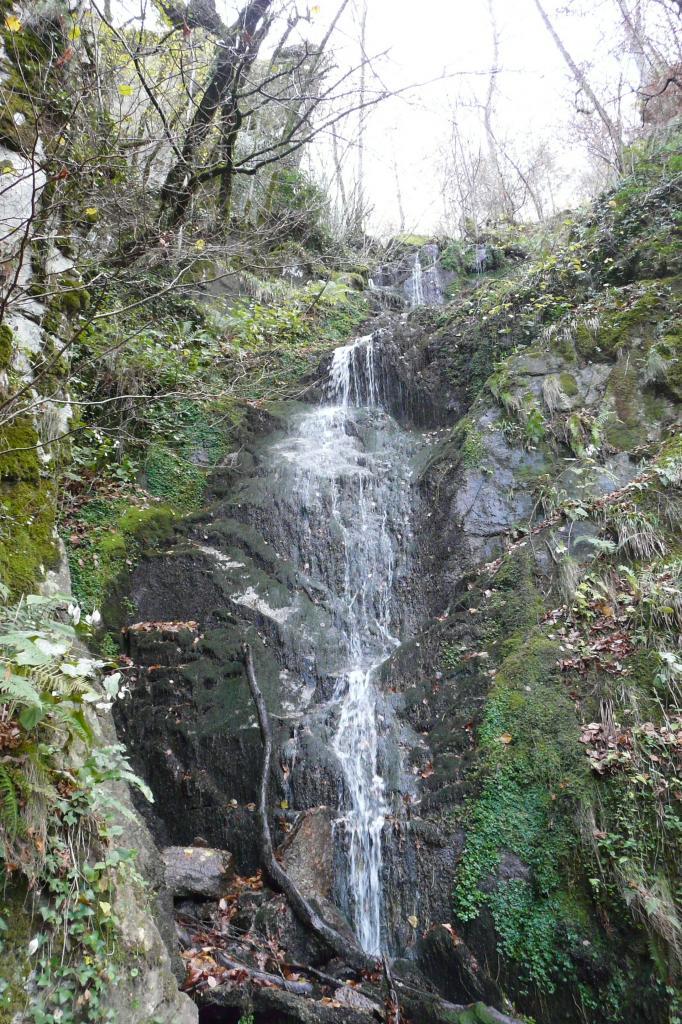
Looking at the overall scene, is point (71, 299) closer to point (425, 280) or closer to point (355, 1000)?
point (355, 1000)

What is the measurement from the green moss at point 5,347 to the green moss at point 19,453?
1.41 feet

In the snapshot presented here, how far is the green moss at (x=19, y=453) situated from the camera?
436cm

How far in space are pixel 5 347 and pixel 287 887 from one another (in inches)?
200

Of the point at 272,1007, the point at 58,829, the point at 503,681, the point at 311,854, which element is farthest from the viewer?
the point at 503,681

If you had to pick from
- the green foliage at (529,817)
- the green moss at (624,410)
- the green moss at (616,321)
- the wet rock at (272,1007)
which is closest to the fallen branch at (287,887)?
the wet rock at (272,1007)

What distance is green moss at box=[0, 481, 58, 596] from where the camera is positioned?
4.05 meters

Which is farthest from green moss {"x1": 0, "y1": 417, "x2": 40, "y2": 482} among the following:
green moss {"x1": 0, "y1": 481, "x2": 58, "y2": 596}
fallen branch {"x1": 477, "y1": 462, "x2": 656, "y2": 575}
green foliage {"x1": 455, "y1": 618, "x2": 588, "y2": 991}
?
fallen branch {"x1": 477, "y1": 462, "x2": 656, "y2": 575}

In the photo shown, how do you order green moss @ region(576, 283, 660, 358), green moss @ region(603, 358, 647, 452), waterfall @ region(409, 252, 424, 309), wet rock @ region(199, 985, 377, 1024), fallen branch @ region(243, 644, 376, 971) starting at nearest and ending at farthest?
wet rock @ region(199, 985, 377, 1024) → fallen branch @ region(243, 644, 376, 971) → green moss @ region(603, 358, 647, 452) → green moss @ region(576, 283, 660, 358) → waterfall @ region(409, 252, 424, 309)

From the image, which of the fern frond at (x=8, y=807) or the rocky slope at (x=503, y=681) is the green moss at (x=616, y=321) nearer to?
the rocky slope at (x=503, y=681)

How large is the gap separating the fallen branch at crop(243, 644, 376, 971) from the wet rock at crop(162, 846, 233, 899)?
0.37 metres

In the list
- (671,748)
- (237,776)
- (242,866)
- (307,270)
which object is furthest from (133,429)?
(307,270)

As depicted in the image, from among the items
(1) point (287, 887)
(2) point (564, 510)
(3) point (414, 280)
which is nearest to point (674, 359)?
(2) point (564, 510)

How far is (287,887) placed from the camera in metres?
5.05

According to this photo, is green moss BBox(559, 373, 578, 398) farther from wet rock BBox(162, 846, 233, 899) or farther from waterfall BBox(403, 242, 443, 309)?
waterfall BBox(403, 242, 443, 309)
